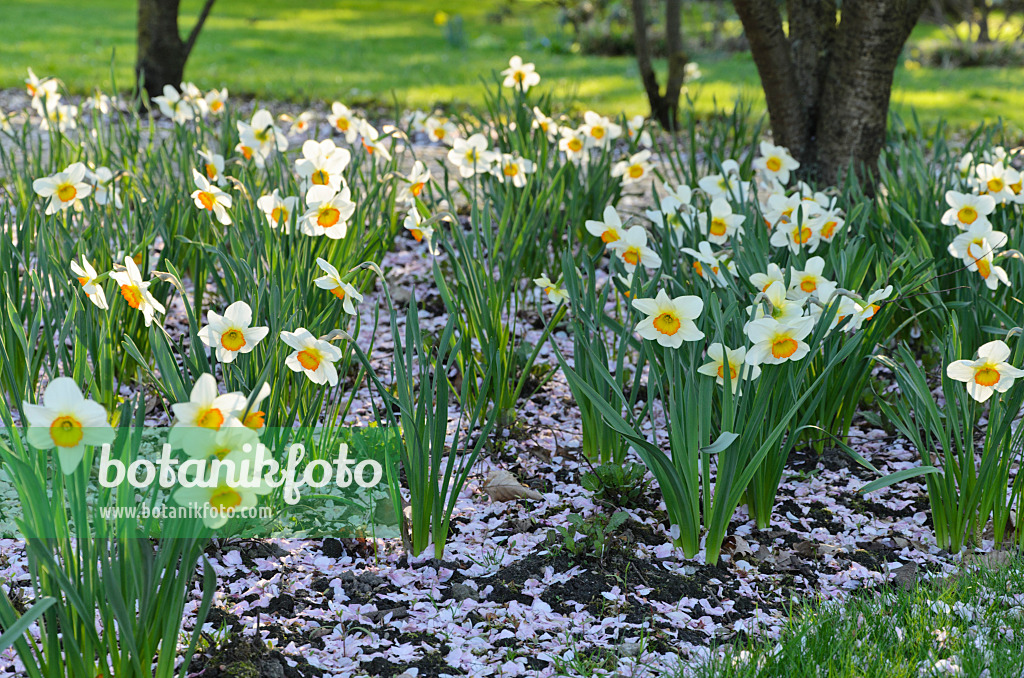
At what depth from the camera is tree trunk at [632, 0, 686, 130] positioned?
5668 mm

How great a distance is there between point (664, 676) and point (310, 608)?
0.70m

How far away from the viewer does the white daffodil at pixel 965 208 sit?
241 cm

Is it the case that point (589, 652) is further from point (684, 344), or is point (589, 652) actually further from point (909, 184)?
point (909, 184)

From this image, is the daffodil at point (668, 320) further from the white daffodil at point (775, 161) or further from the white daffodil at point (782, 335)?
the white daffodil at point (775, 161)

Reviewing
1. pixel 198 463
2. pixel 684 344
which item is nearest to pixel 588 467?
pixel 684 344

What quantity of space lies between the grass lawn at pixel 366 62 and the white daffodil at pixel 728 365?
3656 millimetres

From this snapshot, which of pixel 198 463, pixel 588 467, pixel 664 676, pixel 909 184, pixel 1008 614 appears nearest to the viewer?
pixel 198 463

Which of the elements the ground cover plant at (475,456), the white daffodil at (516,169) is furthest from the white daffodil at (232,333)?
the white daffodil at (516,169)

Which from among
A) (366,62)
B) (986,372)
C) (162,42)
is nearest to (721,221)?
(986,372)

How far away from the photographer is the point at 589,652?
1.62 metres

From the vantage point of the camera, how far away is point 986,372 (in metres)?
1.70

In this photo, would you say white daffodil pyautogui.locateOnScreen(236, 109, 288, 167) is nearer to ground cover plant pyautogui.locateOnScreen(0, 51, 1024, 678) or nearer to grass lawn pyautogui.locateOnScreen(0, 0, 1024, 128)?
ground cover plant pyautogui.locateOnScreen(0, 51, 1024, 678)

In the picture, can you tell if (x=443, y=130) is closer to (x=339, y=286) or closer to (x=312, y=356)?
(x=339, y=286)

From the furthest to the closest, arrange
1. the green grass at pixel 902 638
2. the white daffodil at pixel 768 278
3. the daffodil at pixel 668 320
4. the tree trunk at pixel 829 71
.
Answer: the tree trunk at pixel 829 71
the white daffodil at pixel 768 278
the daffodil at pixel 668 320
the green grass at pixel 902 638
